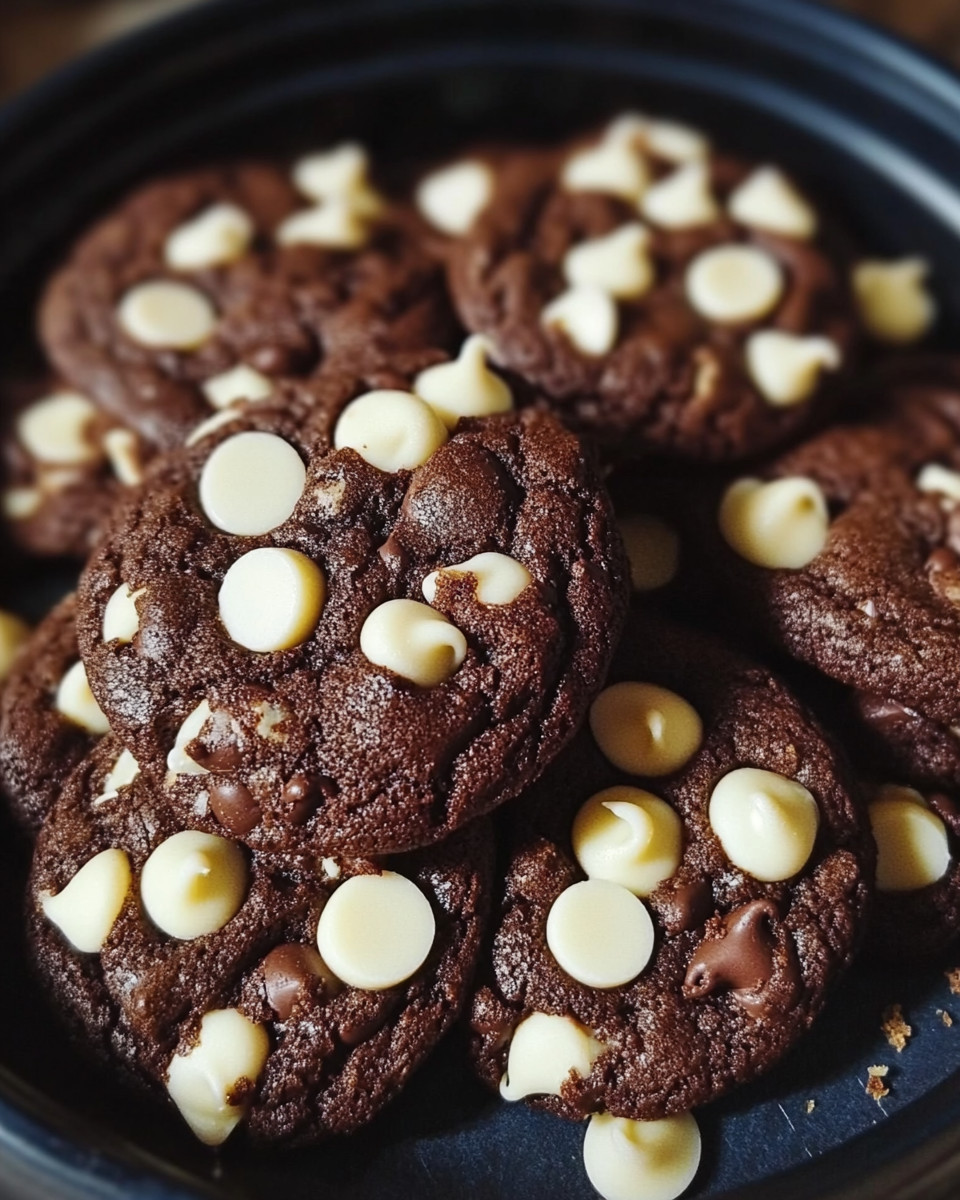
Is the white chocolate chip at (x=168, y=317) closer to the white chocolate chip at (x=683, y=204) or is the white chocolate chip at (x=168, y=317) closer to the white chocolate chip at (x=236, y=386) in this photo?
the white chocolate chip at (x=236, y=386)

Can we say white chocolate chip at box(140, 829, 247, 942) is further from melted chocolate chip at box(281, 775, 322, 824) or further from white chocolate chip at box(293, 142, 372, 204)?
white chocolate chip at box(293, 142, 372, 204)

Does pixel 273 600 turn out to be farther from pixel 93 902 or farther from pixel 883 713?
pixel 883 713

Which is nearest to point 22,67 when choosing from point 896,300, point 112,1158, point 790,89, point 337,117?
point 337,117

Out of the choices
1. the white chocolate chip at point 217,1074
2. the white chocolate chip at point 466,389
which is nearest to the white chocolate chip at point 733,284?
the white chocolate chip at point 466,389

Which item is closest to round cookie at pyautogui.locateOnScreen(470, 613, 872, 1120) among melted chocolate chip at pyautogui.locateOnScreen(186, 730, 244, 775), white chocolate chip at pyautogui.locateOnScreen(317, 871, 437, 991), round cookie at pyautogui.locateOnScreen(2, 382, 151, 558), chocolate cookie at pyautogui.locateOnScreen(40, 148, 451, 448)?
white chocolate chip at pyautogui.locateOnScreen(317, 871, 437, 991)

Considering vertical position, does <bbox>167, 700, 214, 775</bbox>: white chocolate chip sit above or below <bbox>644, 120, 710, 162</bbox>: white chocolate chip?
below

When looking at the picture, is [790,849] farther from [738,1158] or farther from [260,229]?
[260,229]

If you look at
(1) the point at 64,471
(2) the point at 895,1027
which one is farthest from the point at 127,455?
(2) the point at 895,1027
